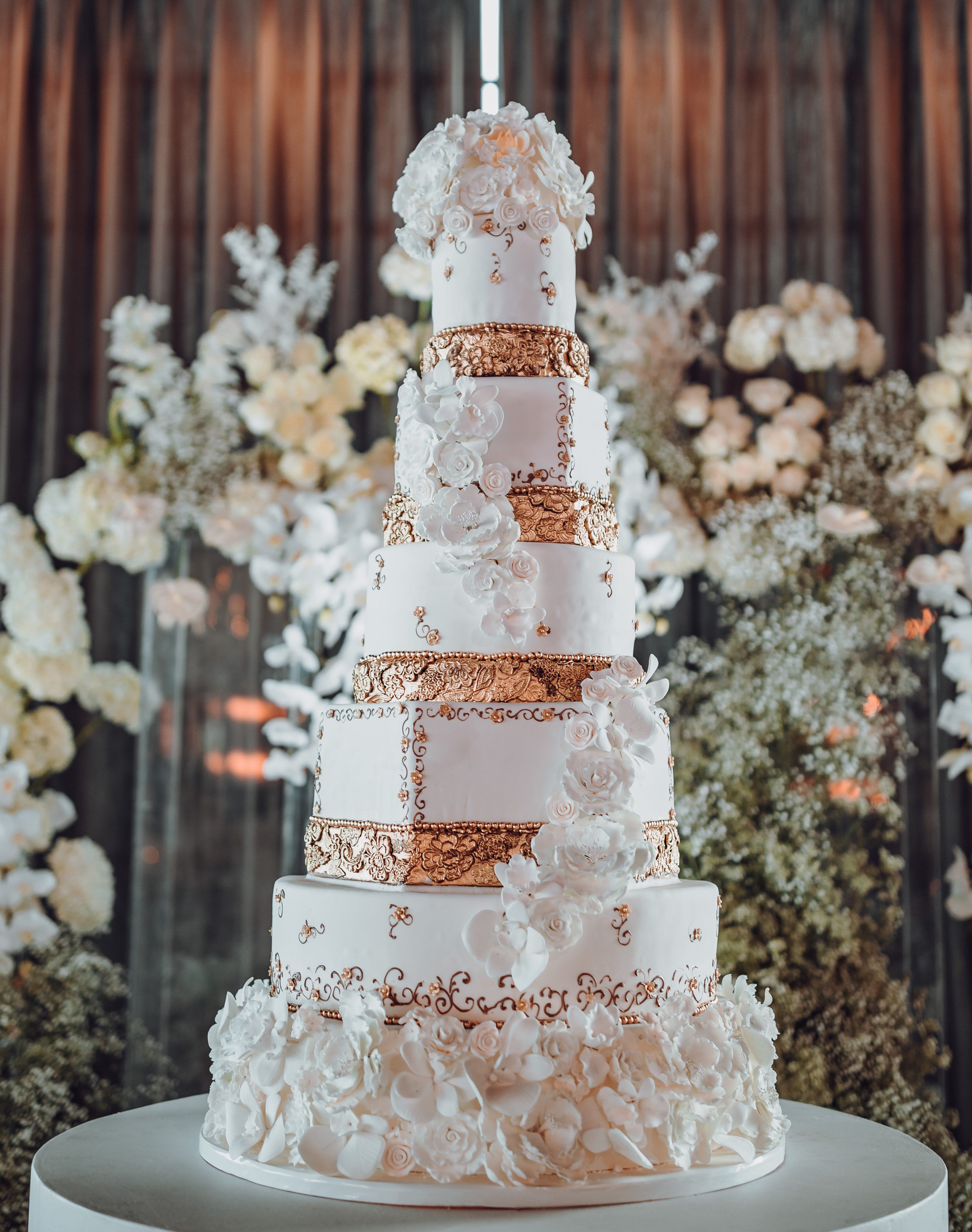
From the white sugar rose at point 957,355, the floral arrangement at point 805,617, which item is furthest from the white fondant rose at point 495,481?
the white sugar rose at point 957,355

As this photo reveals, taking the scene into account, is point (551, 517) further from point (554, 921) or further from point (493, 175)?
point (554, 921)

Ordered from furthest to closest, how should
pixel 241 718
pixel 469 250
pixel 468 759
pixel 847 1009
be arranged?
pixel 241 718 < pixel 847 1009 < pixel 469 250 < pixel 468 759

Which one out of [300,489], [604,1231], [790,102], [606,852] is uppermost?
[790,102]

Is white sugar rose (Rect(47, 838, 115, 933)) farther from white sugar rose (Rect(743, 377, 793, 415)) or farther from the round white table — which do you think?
white sugar rose (Rect(743, 377, 793, 415))

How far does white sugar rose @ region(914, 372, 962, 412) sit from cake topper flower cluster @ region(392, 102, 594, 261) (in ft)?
6.18

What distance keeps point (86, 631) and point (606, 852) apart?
2.66m

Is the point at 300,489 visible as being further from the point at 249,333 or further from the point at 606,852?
the point at 606,852

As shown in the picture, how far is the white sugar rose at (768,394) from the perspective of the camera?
14.5ft

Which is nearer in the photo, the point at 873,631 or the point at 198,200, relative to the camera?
the point at 873,631

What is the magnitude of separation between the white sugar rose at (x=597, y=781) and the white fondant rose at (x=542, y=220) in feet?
4.14

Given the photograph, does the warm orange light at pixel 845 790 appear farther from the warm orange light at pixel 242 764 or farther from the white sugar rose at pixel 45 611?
the white sugar rose at pixel 45 611

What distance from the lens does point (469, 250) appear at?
9.70 feet

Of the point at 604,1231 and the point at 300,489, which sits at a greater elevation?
the point at 300,489

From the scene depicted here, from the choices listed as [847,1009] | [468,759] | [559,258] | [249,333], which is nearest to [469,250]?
[559,258]
